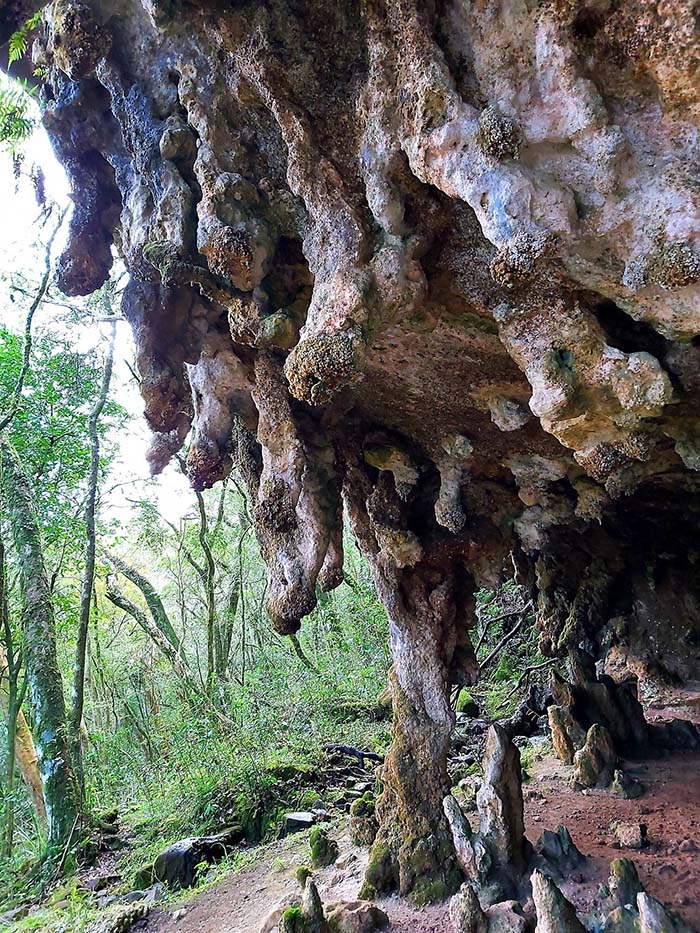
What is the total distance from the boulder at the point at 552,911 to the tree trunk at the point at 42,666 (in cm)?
687

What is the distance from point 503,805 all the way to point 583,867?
0.85 meters

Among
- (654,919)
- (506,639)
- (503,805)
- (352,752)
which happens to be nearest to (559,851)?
(503,805)

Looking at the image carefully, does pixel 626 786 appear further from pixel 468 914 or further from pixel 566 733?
pixel 468 914

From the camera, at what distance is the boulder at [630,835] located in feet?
17.0

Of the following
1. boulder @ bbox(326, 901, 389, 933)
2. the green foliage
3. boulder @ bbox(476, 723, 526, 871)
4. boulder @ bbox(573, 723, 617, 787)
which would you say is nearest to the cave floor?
boulder @ bbox(573, 723, 617, 787)

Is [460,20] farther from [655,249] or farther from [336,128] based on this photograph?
[655,249]

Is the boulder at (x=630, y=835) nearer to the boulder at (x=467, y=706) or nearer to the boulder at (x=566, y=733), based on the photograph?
the boulder at (x=566, y=733)

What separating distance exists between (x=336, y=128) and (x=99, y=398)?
329 inches

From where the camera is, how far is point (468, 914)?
4133 millimetres

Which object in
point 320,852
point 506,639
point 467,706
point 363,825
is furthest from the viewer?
point 506,639

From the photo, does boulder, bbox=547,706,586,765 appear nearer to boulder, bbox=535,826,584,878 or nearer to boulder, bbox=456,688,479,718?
boulder, bbox=535,826,584,878

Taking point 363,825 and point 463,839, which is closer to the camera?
point 463,839

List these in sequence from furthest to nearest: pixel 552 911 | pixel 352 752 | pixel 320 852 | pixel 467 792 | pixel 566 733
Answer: pixel 352 752, pixel 467 792, pixel 566 733, pixel 320 852, pixel 552 911

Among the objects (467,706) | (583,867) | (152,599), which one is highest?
(152,599)
